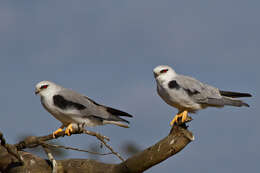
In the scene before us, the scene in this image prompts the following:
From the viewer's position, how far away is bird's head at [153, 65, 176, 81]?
1013 cm

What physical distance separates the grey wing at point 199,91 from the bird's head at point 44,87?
3.08 meters

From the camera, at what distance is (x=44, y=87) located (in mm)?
10422

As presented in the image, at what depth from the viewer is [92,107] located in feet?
32.9

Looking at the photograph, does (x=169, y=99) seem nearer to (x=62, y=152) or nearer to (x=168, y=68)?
(x=168, y=68)

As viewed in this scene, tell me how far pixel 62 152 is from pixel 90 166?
1.06 meters

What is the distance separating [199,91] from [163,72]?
3.31ft

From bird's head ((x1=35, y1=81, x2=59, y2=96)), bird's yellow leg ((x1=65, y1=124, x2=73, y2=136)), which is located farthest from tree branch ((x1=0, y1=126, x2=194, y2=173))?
bird's head ((x1=35, y1=81, x2=59, y2=96))

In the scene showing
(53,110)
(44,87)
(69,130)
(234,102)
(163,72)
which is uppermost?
(163,72)

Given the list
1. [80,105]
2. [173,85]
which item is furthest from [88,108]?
[173,85]

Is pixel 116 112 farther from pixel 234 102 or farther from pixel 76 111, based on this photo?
pixel 234 102

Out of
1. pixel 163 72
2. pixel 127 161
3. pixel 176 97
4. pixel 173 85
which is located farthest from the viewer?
pixel 163 72

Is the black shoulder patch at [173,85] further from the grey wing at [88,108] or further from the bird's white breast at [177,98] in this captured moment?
the grey wing at [88,108]

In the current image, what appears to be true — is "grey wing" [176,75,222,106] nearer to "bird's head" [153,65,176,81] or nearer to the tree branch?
"bird's head" [153,65,176,81]

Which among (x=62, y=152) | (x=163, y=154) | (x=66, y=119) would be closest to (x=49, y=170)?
(x=62, y=152)
